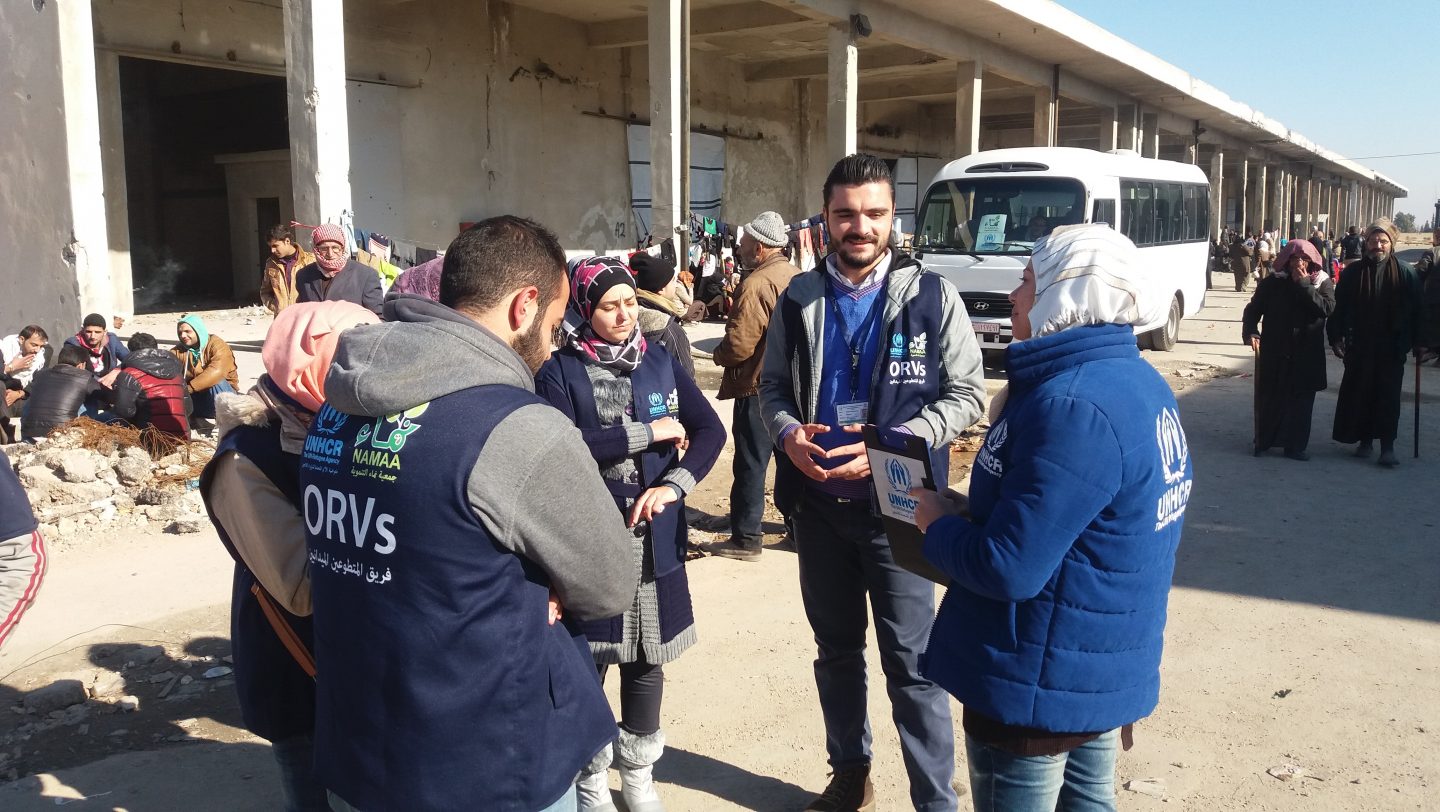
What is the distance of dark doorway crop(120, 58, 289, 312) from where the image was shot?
65.7 ft

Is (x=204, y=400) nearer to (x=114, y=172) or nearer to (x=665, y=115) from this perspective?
(x=114, y=172)

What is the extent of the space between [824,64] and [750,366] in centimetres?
1944

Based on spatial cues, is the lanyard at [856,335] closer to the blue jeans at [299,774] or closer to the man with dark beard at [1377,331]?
the blue jeans at [299,774]

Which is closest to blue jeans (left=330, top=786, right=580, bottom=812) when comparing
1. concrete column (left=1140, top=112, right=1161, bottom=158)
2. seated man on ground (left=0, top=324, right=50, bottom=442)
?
seated man on ground (left=0, top=324, right=50, bottom=442)

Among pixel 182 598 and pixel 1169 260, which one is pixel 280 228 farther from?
pixel 1169 260

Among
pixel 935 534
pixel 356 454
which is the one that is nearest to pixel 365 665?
pixel 356 454

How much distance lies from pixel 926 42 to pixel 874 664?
16.9 meters

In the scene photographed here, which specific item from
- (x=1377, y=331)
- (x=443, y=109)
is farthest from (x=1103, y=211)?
(x=443, y=109)

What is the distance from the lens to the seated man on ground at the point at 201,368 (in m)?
8.73

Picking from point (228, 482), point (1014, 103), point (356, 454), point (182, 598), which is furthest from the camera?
point (1014, 103)

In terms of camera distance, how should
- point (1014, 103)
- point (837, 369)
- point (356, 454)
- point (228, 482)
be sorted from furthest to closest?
1. point (1014, 103)
2. point (837, 369)
3. point (228, 482)
4. point (356, 454)

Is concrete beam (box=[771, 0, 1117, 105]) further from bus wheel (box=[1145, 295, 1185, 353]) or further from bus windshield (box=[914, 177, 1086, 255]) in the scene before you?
bus wheel (box=[1145, 295, 1185, 353])

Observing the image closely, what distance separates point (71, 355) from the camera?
27.6ft

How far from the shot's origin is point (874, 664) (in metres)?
4.34
